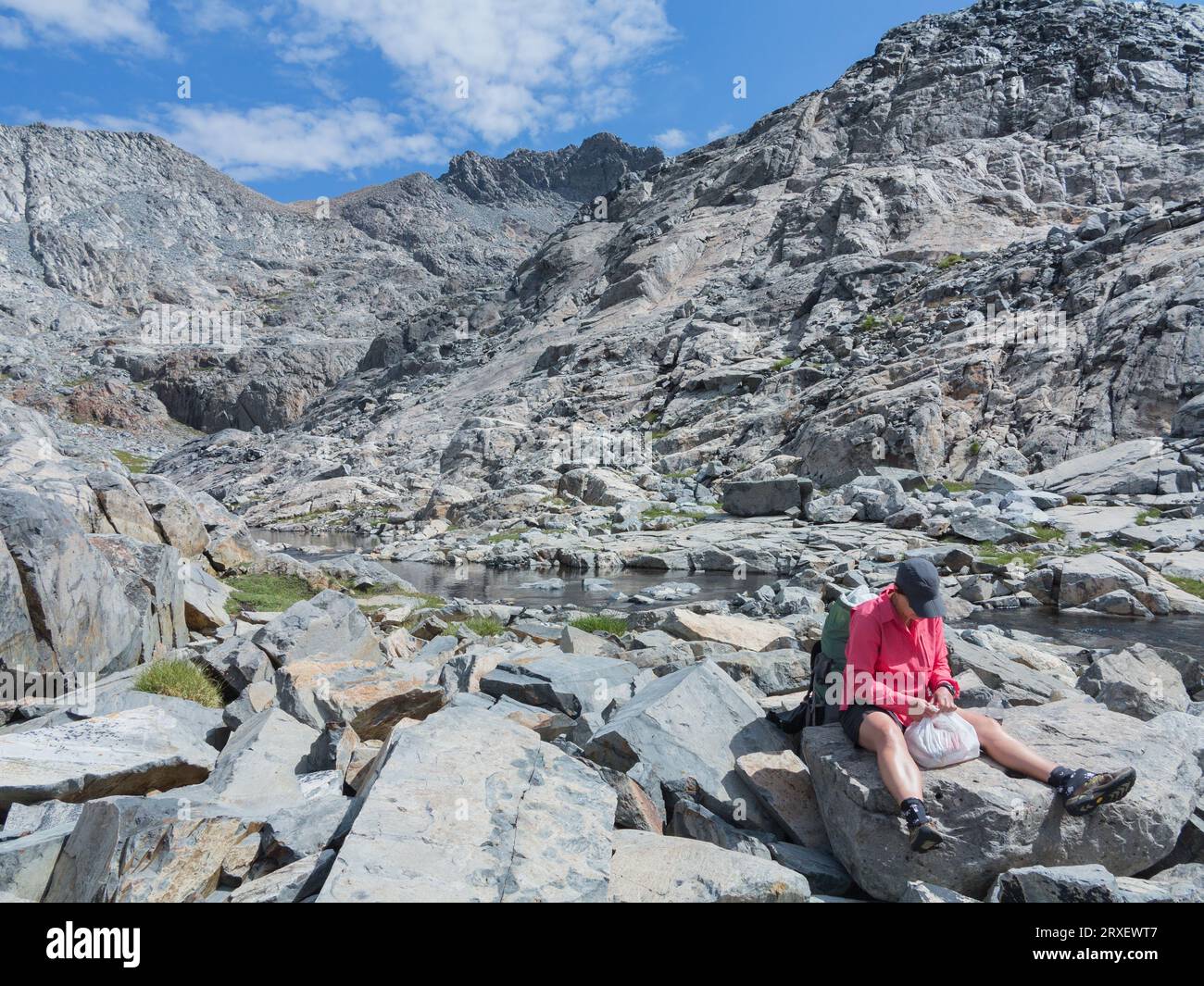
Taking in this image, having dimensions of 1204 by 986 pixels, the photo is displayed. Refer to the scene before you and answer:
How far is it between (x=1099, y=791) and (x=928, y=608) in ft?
5.10

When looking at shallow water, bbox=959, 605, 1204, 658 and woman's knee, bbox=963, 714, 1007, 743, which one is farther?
shallow water, bbox=959, 605, 1204, 658

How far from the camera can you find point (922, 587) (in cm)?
541

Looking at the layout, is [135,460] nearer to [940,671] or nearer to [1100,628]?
[1100,628]

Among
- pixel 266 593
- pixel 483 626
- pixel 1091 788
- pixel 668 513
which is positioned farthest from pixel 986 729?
pixel 668 513

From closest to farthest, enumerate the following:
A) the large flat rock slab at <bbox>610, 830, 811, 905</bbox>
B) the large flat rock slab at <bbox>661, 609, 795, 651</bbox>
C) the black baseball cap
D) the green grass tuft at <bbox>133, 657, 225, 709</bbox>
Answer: the large flat rock slab at <bbox>610, 830, 811, 905</bbox> < the black baseball cap < the green grass tuft at <bbox>133, 657, 225, 709</bbox> < the large flat rock slab at <bbox>661, 609, 795, 651</bbox>

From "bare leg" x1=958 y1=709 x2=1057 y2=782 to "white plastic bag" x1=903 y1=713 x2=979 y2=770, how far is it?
0.10 meters

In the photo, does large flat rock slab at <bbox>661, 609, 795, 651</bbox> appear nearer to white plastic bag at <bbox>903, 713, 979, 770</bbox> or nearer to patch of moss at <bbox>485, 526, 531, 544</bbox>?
white plastic bag at <bbox>903, 713, 979, 770</bbox>

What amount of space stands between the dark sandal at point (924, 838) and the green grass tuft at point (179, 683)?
681 centimetres

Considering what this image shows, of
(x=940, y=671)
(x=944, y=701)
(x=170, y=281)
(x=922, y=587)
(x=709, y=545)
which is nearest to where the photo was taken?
(x=944, y=701)

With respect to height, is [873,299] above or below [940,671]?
above

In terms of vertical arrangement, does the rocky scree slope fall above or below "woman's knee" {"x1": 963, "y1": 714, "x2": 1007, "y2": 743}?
above

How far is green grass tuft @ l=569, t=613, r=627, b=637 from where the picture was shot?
15100mm

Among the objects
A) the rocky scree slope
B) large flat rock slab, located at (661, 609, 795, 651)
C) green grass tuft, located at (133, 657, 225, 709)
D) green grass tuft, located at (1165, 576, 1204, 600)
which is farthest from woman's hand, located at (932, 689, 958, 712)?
the rocky scree slope

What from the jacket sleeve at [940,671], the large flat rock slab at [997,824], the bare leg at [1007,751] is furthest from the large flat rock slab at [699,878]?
the jacket sleeve at [940,671]
